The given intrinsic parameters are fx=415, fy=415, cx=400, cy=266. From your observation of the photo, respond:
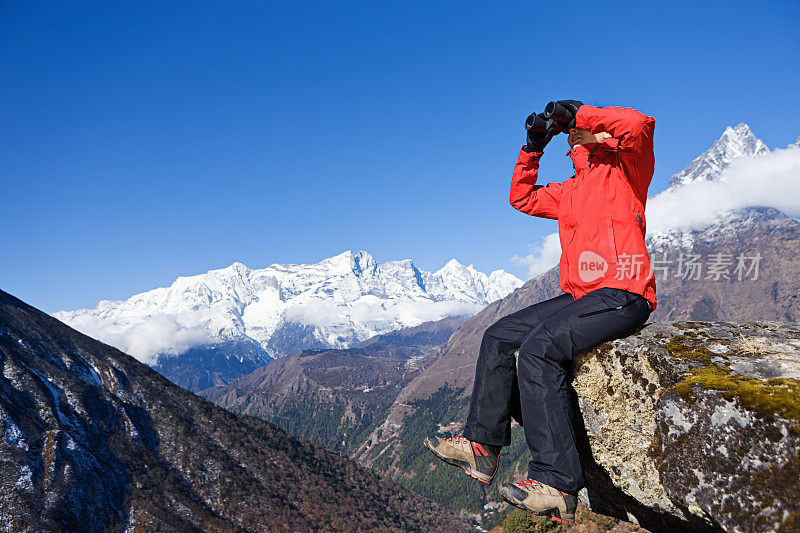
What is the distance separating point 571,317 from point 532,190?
266cm

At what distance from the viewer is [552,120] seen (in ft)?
20.0

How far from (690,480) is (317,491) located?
171 m

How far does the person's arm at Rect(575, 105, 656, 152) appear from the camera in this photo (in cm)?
534

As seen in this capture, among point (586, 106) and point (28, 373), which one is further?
point (28, 373)

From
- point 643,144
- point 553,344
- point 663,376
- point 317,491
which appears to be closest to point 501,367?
point 553,344

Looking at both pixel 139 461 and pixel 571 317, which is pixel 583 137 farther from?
pixel 139 461

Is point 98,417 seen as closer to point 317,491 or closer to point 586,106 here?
point 317,491

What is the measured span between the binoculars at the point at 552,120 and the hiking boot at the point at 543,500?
4824mm

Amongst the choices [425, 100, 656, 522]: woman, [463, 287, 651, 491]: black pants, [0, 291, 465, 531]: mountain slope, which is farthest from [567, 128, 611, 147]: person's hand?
[0, 291, 465, 531]: mountain slope

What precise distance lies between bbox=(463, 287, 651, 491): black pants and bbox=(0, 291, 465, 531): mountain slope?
133 meters

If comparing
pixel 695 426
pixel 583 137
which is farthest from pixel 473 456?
pixel 583 137

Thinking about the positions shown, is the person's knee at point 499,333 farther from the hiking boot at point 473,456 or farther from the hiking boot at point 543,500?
the hiking boot at point 543,500

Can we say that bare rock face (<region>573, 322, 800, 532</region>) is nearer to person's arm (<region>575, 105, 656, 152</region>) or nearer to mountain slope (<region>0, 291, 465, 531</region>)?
person's arm (<region>575, 105, 656, 152</region>)

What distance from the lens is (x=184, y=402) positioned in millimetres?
167500
